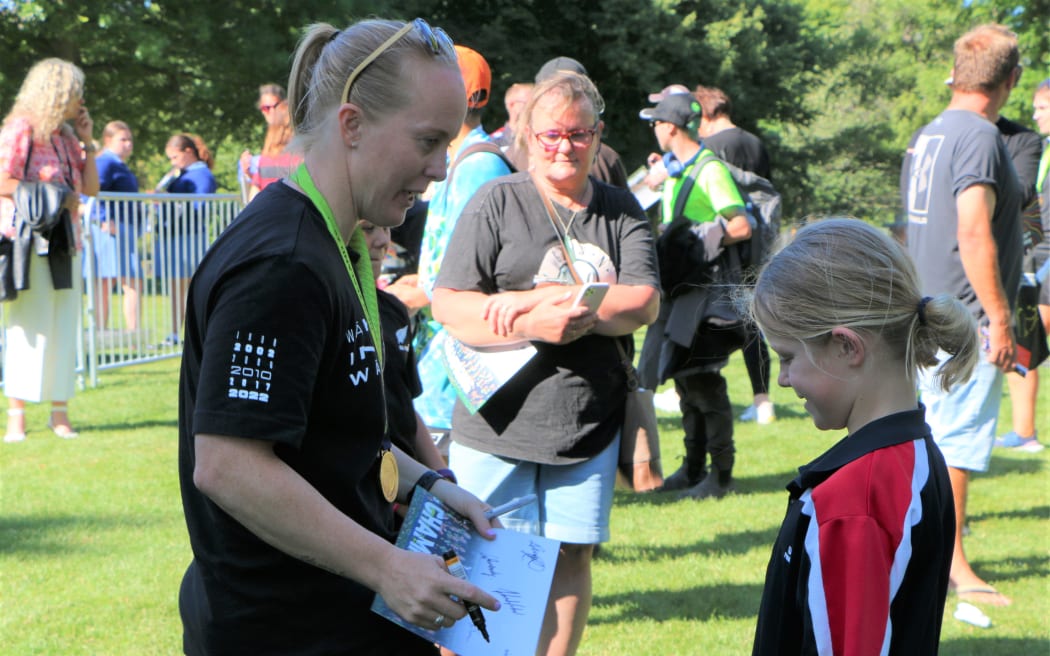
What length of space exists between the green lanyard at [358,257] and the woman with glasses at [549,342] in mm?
1557

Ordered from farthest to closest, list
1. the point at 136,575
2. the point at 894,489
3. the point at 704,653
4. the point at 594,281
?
the point at 136,575 < the point at 704,653 < the point at 594,281 < the point at 894,489

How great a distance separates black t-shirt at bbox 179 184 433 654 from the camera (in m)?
1.69

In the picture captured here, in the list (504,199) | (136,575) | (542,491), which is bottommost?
(136,575)

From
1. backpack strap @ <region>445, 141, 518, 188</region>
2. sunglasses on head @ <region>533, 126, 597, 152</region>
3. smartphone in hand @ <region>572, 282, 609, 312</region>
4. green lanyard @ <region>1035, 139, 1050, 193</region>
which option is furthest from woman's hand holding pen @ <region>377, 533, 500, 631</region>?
green lanyard @ <region>1035, 139, 1050, 193</region>

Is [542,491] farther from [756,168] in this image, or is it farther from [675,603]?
[756,168]

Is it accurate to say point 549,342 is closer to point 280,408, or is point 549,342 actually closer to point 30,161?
point 280,408

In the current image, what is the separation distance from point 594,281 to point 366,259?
1737mm

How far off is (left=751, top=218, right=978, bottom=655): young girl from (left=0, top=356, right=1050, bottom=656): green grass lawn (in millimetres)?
2560

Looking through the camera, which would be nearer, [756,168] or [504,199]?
[504,199]

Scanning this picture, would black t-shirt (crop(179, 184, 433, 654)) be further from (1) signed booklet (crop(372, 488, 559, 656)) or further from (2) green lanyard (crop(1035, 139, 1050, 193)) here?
(2) green lanyard (crop(1035, 139, 1050, 193))

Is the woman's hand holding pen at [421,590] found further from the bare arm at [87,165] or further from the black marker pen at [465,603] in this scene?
the bare arm at [87,165]

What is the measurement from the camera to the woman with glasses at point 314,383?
1.70 metres

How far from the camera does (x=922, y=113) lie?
1684 inches

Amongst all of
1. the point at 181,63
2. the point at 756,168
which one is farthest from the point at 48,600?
the point at 181,63
